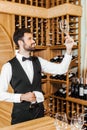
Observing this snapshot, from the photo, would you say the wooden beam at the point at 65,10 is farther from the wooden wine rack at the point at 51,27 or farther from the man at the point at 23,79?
the man at the point at 23,79

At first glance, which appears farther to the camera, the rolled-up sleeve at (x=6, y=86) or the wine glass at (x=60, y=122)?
the rolled-up sleeve at (x=6, y=86)

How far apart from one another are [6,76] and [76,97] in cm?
138

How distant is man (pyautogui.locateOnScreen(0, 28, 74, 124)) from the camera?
2396 millimetres

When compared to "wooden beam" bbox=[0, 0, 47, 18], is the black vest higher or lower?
lower

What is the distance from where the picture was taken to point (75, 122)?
1635 millimetres

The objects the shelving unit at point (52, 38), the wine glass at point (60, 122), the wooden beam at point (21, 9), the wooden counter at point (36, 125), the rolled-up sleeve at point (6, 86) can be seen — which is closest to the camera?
the wine glass at point (60, 122)

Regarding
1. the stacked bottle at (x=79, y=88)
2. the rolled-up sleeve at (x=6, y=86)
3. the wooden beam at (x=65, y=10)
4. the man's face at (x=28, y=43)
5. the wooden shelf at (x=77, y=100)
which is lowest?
the wooden shelf at (x=77, y=100)

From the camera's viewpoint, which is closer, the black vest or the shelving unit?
the black vest

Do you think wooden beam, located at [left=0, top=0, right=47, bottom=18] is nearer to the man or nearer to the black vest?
the man

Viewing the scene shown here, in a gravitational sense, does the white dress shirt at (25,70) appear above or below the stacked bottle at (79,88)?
above

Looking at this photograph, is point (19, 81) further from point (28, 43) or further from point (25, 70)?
point (28, 43)

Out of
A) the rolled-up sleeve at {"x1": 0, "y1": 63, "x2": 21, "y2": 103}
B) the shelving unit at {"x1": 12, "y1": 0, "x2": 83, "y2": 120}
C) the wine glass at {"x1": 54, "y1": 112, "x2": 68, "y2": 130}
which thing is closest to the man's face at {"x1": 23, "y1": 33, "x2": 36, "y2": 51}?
the rolled-up sleeve at {"x1": 0, "y1": 63, "x2": 21, "y2": 103}

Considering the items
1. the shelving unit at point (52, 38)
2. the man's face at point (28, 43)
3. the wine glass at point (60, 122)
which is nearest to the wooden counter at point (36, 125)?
the wine glass at point (60, 122)

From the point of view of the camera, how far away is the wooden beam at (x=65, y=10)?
140 inches
